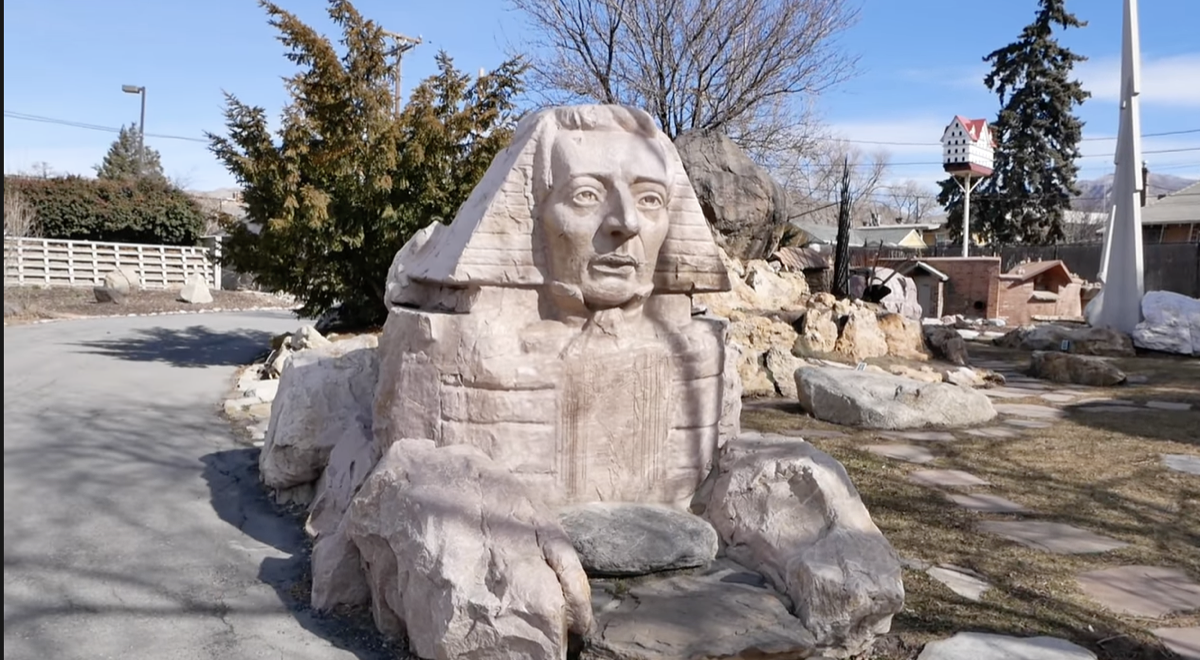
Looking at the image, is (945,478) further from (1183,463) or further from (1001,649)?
(1001,649)

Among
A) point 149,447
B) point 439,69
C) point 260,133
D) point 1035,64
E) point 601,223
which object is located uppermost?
point 1035,64

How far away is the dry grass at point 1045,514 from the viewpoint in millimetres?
3432

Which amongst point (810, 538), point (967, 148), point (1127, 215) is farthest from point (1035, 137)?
point (810, 538)

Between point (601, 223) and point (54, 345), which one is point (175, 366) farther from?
point (601, 223)

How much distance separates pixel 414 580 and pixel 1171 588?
3.27m

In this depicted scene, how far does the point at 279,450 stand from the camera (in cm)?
493

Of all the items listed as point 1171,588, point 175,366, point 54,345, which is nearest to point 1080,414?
point 1171,588

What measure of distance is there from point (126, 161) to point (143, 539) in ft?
158

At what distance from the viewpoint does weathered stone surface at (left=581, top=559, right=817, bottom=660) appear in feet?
9.68

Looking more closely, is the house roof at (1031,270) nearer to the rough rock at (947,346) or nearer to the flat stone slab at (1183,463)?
Result: the rough rock at (947,346)

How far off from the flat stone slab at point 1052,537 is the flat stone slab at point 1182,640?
91 centimetres

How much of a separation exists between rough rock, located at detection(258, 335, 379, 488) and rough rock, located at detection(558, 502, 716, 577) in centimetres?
166

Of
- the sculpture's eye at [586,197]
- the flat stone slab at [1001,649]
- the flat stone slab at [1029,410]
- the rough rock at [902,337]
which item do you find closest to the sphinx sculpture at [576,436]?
the sculpture's eye at [586,197]

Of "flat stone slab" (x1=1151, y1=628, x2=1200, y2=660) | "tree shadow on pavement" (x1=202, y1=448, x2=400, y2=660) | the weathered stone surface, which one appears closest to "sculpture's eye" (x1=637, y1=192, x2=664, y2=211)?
the weathered stone surface
